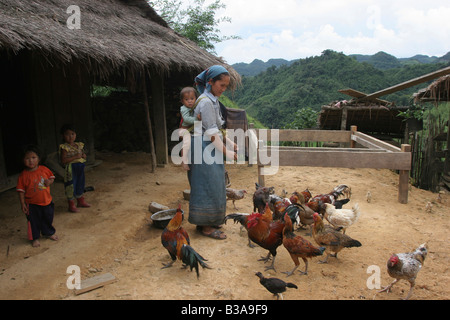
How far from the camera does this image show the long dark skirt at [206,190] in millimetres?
3584

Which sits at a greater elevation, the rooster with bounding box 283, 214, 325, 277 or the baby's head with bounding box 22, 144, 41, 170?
the baby's head with bounding box 22, 144, 41, 170

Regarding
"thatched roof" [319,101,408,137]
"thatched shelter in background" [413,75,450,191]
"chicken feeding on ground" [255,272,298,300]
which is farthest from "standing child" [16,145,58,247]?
"thatched roof" [319,101,408,137]

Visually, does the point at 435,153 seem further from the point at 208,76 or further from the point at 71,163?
the point at 71,163

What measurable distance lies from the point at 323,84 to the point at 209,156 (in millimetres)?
17220

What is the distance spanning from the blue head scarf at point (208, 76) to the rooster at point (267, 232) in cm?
148

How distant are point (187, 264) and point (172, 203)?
2.36 metres

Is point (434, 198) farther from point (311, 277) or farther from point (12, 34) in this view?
point (12, 34)

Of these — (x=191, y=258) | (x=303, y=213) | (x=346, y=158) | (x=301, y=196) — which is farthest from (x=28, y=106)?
(x=346, y=158)

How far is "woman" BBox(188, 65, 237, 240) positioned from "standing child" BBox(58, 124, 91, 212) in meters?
1.92

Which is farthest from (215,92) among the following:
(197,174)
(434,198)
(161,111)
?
(434,198)

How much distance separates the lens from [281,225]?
124 inches

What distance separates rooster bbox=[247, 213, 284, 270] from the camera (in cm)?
315

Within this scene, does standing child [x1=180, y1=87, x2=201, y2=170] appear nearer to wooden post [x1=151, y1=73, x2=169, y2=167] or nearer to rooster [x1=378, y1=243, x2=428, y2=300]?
rooster [x1=378, y1=243, x2=428, y2=300]

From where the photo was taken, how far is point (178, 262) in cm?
329
